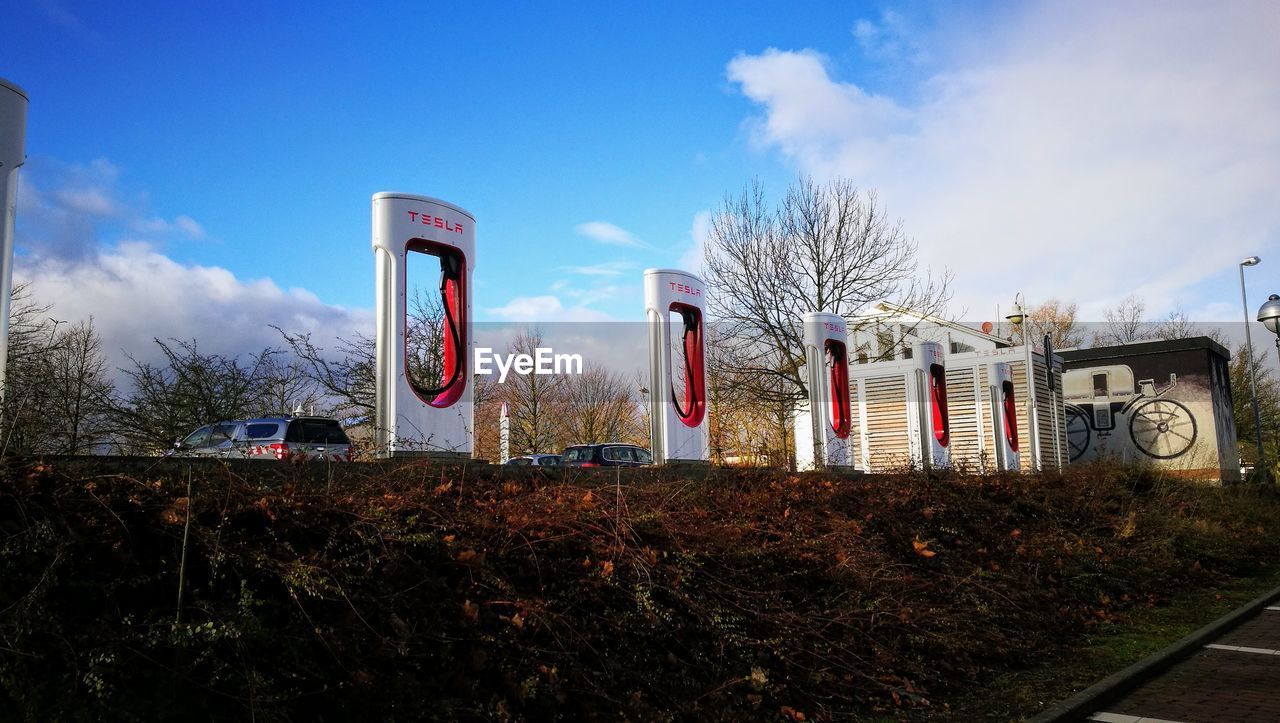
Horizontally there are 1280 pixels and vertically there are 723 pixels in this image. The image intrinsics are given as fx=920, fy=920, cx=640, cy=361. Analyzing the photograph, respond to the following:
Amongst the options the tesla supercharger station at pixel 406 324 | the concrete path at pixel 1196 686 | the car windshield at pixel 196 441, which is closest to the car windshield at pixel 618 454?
the car windshield at pixel 196 441

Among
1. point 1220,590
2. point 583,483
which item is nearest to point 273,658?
point 583,483

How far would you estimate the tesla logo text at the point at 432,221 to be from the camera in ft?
33.6

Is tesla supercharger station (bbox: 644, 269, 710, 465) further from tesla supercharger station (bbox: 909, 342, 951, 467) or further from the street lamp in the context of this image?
the street lamp

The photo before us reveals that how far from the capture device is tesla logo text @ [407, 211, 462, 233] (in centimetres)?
1024

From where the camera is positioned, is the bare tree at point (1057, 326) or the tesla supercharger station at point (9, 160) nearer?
the tesla supercharger station at point (9, 160)

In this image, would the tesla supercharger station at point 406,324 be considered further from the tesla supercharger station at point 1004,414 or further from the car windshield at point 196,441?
the tesla supercharger station at point 1004,414

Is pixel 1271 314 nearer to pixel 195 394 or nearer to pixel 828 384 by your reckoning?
pixel 828 384

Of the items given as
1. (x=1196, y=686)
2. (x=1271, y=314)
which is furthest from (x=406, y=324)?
(x=1271, y=314)

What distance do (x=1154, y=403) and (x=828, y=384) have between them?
18.0 m

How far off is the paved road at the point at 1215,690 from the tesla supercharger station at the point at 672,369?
278 inches

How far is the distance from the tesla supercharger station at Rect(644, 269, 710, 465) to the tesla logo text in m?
4.04

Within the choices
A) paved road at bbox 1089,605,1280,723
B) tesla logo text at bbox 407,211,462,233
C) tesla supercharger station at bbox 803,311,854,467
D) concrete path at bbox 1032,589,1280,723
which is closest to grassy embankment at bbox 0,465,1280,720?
concrete path at bbox 1032,589,1280,723

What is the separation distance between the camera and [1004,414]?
23.6 m

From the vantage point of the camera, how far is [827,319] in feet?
58.5
